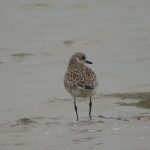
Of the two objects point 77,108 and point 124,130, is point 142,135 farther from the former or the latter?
point 77,108

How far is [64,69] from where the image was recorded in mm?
16641

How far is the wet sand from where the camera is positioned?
438 inches

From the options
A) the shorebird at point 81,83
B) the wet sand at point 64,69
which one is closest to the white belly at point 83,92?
the shorebird at point 81,83

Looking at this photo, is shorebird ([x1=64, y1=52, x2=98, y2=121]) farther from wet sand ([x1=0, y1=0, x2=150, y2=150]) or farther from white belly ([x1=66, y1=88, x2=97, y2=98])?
wet sand ([x1=0, y1=0, x2=150, y2=150])

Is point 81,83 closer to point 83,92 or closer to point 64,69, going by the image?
point 83,92

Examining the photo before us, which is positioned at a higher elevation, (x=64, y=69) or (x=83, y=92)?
(x=83, y=92)

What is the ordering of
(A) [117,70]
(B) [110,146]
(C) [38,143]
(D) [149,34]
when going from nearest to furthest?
(B) [110,146] < (C) [38,143] < (A) [117,70] < (D) [149,34]

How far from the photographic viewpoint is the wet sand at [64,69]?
11.1 m

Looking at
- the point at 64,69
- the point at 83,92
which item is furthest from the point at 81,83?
the point at 64,69

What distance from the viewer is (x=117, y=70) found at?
1627 centimetres

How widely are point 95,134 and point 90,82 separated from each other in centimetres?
189

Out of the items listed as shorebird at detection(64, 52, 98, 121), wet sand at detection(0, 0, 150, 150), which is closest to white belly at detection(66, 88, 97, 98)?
shorebird at detection(64, 52, 98, 121)

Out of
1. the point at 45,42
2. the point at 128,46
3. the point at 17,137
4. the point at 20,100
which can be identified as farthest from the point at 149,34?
the point at 17,137

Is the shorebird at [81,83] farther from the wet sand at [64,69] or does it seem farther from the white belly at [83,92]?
the wet sand at [64,69]
